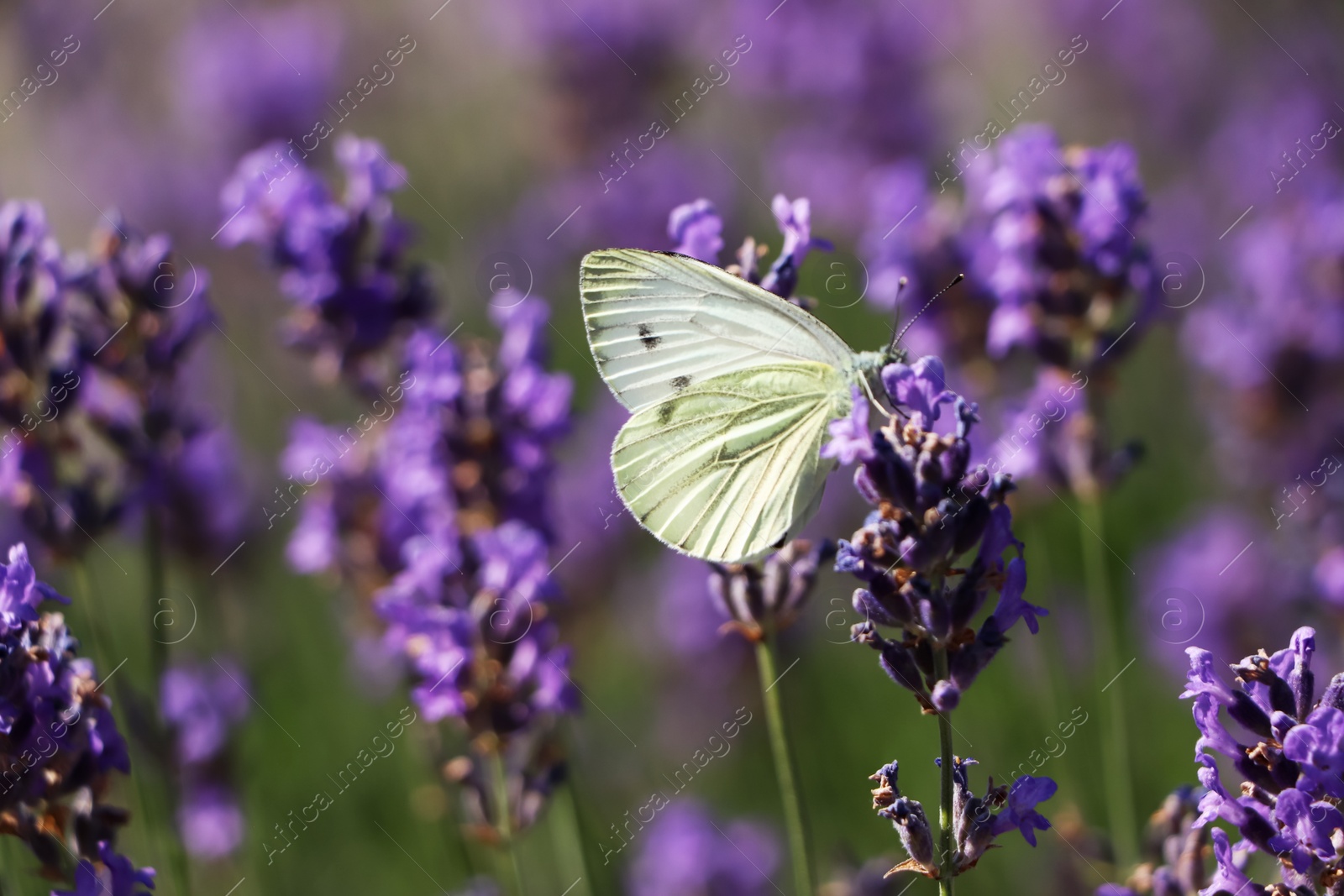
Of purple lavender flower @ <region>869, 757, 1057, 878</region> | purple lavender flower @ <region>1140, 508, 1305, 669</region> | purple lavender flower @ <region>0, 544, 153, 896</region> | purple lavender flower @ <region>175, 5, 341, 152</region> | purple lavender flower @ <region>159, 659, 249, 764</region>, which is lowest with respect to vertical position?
purple lavender flower @ <region>1140, 508, 1305, 669</region>

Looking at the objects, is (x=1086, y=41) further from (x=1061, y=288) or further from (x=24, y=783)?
(x=24, y=783)

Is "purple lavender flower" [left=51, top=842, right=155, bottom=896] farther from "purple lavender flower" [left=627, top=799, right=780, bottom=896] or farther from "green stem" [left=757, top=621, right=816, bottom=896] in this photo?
"purple lavender flower" [left=627, top=799, right=780, bottom=896]

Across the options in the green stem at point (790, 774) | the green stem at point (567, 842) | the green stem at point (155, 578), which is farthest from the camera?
the green stem at point (567, 842)

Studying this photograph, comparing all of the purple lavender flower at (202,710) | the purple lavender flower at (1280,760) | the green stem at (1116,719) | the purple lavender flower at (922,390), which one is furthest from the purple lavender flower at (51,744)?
the green stem at (1116,719)

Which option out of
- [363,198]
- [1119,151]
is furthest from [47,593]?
[1119,151]

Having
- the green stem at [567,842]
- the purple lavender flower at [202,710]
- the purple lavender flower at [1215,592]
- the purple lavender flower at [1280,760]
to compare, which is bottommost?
the purple lavender flower at [1215,592]

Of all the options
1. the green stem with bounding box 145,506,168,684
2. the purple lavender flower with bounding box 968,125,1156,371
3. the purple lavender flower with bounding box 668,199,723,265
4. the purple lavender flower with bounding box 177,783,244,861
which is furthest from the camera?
the purple lavender flower with bounding box 177,783,244,861

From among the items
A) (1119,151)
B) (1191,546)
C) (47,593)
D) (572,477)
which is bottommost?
(1191,546)

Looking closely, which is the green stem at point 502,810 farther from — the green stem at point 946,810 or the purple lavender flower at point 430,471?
the green stem at point 946,810

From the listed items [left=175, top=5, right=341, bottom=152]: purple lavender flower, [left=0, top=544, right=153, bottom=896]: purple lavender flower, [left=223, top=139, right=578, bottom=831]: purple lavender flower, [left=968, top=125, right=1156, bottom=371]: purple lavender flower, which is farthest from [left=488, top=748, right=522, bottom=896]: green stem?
[left=175, top=5, right=341, bottom=152]: purple lavender flower
